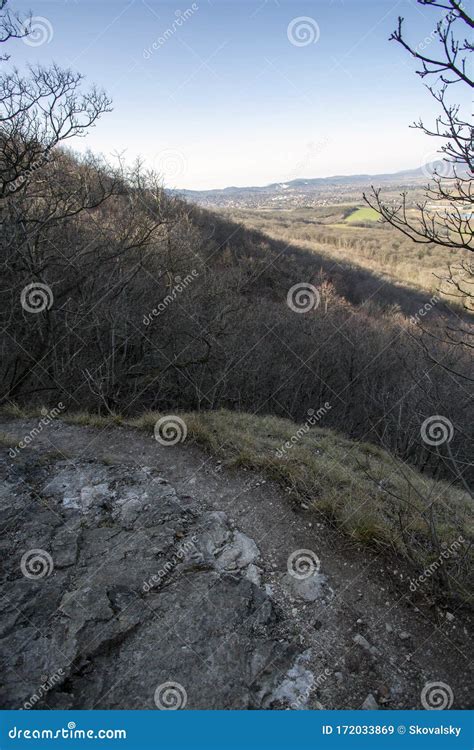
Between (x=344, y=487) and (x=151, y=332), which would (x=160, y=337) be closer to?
(x=151, y=332)

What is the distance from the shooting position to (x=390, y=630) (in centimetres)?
321

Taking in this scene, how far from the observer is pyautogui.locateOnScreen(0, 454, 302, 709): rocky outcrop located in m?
2.78

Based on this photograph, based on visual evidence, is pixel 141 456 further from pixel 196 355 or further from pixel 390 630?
pixel 196 355

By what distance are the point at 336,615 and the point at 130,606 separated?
1.73 m

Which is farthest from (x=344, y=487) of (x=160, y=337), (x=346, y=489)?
(x=160, y=337)

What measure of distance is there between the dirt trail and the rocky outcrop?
114 millimetres

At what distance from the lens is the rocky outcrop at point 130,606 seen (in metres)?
2.78

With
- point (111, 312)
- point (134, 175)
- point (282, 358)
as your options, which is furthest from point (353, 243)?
point (111, 312)

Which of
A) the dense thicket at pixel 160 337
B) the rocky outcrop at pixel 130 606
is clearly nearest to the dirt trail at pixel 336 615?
the rocky outcrop at pixel 130 606

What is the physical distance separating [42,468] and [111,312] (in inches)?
220

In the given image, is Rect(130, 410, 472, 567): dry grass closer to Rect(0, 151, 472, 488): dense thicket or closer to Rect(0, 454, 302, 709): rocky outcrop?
Rect(0, 151, 472, 488): dense thicket

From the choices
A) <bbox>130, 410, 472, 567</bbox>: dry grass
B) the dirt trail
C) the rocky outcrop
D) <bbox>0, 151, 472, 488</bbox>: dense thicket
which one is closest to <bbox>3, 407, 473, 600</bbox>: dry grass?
<bbox>130, 410, 472, 567</bbox>: dry grass

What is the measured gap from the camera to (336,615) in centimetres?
331

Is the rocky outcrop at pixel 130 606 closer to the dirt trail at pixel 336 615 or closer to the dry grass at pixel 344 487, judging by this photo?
the dirt trail at pixel 336 615
